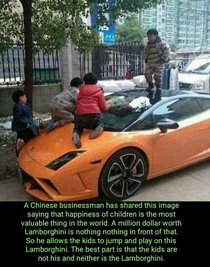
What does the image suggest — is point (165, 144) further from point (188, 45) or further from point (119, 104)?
point (188, 45)

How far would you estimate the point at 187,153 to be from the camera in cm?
355

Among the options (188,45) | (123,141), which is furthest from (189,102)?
(188,45)

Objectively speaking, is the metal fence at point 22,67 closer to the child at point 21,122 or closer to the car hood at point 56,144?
the child at point 21,122

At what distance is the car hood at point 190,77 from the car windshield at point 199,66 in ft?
Answer: 1.16

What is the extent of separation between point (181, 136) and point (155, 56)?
2.37 meters

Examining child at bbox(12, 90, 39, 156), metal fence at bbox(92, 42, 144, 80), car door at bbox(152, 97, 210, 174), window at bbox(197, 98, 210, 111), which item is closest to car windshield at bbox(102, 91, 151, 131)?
car door at bbox(152, 97, 210, 174)

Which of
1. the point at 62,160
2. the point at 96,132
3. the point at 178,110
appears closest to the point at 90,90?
the point at 96,132

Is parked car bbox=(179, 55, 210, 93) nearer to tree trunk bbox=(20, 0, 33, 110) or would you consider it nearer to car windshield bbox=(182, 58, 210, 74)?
car windshield bbox=(182, 58, 210, 74)

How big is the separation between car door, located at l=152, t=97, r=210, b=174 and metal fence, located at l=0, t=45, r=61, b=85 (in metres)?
4.72

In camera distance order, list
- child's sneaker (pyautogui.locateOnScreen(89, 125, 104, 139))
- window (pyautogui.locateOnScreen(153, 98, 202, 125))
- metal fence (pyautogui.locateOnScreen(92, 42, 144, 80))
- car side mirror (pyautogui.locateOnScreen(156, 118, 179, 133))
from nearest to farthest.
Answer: child's sneaker (pyautogui.locateOnScreen(89, 125, 104, 139))
car side mirror (pyautogui.locateOnScreen(156, 118, 179, 133))
window (pyautogui.locateOnScreen(153, 98, 202, 125))
metal fence (pyautogui.locateOnScreen(92, 42, 144, 80))

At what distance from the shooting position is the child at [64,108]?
3.78m

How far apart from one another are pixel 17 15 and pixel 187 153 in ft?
14.0

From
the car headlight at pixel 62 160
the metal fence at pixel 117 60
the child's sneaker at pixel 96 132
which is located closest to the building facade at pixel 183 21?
the metal fence at pixel 117 60

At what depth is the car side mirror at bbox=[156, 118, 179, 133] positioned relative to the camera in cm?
320
